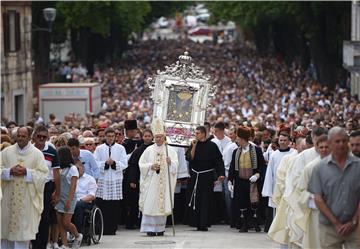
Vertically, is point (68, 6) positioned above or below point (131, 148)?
above

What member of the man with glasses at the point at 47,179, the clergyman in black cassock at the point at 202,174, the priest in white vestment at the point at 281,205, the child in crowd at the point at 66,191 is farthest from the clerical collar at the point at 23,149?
the clergyman in black cassock at the point at 202,174

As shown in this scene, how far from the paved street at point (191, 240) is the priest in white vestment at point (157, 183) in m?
0.24

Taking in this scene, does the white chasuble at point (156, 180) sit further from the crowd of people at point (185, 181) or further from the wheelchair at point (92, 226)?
the wheelchair at point (92, 226)

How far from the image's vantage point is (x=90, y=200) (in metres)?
19.1

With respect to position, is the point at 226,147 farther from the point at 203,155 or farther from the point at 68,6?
the point at 68,6

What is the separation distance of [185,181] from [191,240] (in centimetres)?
247

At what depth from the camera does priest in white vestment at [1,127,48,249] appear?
16406mm

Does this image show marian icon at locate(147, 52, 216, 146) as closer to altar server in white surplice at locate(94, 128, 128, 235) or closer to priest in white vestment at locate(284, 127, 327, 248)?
altar server in white surplice at locate(94, 128, 128, 235)

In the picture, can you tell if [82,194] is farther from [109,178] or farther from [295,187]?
[295,187]

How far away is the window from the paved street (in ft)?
75.6

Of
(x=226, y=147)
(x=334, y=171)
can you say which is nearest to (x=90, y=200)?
(x=226, y=147)

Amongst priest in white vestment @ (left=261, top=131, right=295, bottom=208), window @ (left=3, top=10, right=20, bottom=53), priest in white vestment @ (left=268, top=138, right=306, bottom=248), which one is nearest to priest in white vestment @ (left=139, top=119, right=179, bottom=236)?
priest in white vestment @ (left=261, top=131, right=295, bottom=208)

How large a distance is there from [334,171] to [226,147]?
9745mm

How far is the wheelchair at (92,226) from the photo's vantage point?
63.6ft
